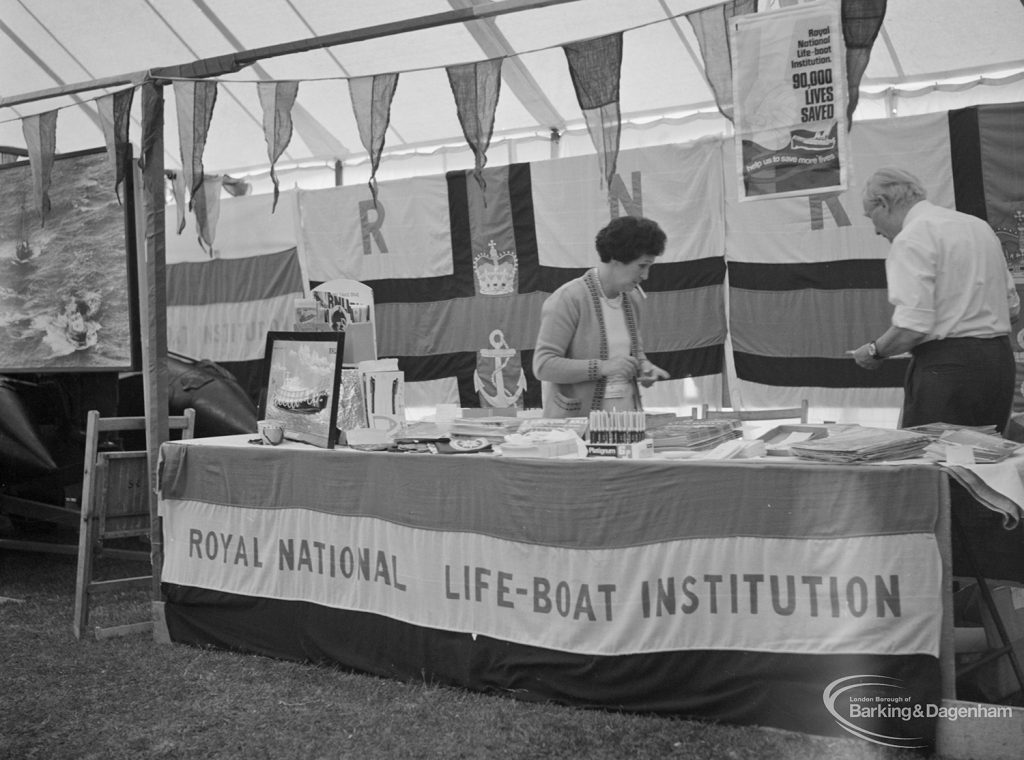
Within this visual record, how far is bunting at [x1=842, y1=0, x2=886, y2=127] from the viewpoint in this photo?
9.91 feet

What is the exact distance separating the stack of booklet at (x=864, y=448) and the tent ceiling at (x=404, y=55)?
3.96 meters

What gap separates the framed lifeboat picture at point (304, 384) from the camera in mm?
3545

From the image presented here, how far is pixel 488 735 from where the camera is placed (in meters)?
2.75

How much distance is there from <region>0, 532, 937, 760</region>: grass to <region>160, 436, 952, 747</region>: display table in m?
0.07

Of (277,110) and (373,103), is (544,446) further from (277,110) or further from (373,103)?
(277,110)

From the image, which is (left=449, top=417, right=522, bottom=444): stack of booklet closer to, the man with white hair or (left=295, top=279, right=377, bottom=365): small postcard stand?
(left=295, top=279, right=377, bottom=365): small postcard stand

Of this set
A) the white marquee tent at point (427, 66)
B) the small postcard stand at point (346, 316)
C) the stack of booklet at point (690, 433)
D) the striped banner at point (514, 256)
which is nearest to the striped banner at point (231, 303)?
the striped banner at point (514, 256)

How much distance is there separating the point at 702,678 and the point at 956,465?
868 millimetres

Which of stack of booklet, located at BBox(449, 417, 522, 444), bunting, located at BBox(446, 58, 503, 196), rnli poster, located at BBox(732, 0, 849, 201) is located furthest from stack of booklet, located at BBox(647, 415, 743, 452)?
bunting, located at BBox(446, 58, 503, 196)

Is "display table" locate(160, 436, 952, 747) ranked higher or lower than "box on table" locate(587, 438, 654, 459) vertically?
lower

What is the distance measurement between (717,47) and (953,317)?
117 cm

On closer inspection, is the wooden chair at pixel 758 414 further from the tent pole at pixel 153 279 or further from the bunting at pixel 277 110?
the tent pole at pixel 153 279

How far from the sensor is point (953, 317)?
3268 millimetres

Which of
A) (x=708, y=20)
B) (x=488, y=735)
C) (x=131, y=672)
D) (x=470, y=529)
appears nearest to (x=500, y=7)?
(x=708, y=20)
